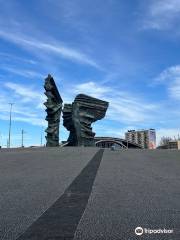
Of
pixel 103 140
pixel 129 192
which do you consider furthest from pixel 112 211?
pixel 103 140

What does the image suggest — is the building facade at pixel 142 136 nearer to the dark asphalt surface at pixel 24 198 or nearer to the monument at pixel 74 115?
the monument at pixel 74 115

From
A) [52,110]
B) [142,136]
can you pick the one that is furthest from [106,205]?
[142,136]

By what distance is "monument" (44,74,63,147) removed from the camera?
49.4m

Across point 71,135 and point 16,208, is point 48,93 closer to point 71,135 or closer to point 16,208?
point 71,135

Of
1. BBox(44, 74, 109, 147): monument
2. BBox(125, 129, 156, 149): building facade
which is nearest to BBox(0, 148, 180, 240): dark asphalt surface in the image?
BBox(44, 74, 109, 147): monument

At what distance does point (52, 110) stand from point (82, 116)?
450cm

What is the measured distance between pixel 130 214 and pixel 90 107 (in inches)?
1882

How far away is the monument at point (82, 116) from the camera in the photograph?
52.7 metres

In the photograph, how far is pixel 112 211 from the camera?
6.31 metres

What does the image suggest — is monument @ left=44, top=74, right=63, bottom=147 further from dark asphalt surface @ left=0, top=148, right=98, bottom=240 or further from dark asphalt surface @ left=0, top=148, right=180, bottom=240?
dark asphalt surface @ left=0, top=148, right=180, bottom=240

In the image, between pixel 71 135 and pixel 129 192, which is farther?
pixel 71 135

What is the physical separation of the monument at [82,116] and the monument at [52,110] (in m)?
1.96

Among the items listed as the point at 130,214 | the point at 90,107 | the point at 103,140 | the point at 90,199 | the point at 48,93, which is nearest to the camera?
the point at 130,214

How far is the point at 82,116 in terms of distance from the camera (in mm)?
53188
